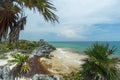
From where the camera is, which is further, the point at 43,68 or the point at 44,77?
the point at 43,68

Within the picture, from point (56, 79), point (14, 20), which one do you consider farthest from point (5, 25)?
point (56, 79)

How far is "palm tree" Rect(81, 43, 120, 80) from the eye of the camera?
13578 mm

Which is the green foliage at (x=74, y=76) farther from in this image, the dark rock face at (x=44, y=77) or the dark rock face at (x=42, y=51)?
the dark rock face at (x=42, y=51)

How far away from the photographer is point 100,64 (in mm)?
13680

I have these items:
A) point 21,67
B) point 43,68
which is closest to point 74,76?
point 43,68

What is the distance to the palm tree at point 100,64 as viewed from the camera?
13.6 m

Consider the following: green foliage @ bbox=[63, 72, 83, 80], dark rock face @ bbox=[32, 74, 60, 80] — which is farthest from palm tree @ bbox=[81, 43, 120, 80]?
dark rock face @ bbox=[32, 74, 60, 80]

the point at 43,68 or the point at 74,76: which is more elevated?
the point at 43,68

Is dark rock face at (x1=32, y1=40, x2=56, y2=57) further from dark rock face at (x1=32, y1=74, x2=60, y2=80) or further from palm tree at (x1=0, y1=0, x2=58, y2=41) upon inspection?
palm tree at (x1=0, y1=0, x2=58, y2=41)

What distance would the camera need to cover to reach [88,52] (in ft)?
47.0

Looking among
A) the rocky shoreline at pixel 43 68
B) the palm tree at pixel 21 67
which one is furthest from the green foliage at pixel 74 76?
the palm tree at pixel 21 67

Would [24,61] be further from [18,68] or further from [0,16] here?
[0,16]

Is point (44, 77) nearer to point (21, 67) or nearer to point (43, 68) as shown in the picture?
point (43, 68)

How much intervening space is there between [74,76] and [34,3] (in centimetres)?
614
